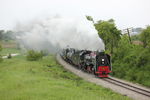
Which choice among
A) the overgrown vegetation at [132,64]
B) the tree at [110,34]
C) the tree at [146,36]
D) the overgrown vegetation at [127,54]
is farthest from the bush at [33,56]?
the tree at [146,36]

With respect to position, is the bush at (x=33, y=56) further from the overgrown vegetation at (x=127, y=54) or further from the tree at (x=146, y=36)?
the tree at (x=146, y=36)

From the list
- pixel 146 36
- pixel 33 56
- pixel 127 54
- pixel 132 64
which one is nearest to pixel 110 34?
pixel 127 54

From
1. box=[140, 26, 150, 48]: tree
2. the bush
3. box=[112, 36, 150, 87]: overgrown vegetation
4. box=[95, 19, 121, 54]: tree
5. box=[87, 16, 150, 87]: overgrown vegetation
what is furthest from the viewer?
the bush

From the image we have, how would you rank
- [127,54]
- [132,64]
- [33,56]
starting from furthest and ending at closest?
[33,56] → [127,54] → [132,64]

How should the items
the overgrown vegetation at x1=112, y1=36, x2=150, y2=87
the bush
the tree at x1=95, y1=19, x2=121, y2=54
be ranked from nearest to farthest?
the overgrown vegetation at x1=112, y1=36, x2=150, y2=87 → the tree at x1=95, y1=19, x2=121, y2=54 → the bush

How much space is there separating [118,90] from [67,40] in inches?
654

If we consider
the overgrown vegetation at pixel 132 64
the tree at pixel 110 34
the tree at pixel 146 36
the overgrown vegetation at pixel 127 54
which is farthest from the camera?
the tree at pixel 110 34

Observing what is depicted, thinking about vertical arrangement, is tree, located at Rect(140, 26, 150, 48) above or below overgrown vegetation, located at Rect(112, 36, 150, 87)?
above

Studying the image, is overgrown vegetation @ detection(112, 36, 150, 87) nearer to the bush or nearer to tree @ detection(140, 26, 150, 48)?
tree @ detection(140, 26, 150, 48)

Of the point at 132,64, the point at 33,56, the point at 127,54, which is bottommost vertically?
the point at 132,64

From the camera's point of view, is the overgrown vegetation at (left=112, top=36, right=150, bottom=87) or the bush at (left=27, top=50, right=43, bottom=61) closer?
the overgrown vegetation at (left=112, top=36, right=150, bottom=87)

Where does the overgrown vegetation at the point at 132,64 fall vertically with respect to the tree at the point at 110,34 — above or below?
below

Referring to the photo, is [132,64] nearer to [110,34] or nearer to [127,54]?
[127,54]

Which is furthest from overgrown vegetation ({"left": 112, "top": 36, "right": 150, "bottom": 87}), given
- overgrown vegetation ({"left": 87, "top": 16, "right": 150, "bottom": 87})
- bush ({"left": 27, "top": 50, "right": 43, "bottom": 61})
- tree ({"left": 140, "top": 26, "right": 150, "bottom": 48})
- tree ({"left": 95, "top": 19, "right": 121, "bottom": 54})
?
bush ({"left": 27, "top": 50, "right": 43, "bottom": 61})
